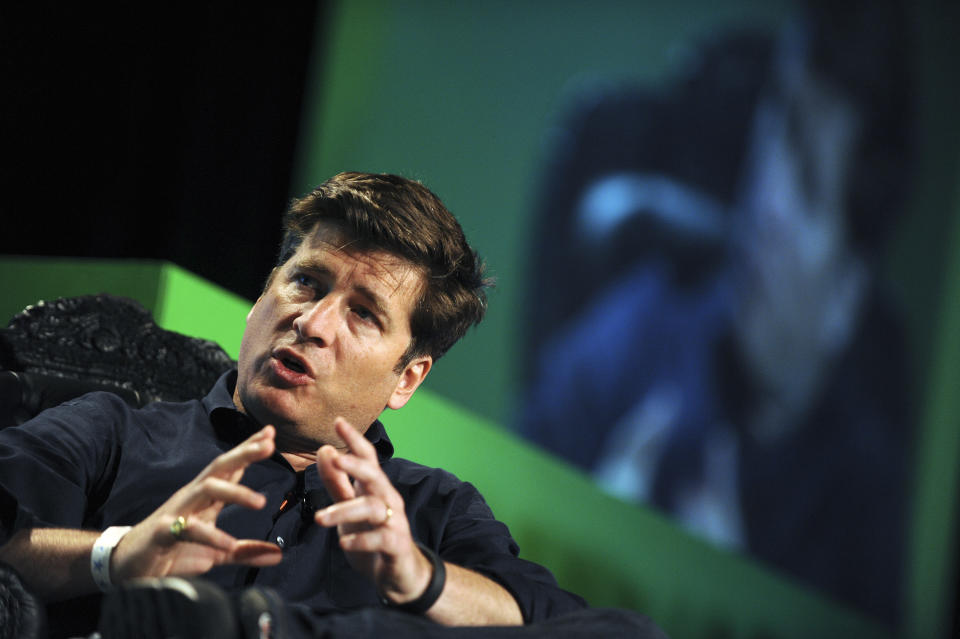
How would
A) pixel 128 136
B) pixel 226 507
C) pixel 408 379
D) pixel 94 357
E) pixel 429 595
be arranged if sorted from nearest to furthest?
pixel 429 595 → pixel 226 507 → pixel 408 379 → pixel 94 357 → pixel 128 136

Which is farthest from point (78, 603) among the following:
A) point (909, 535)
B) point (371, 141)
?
point (909, 535)

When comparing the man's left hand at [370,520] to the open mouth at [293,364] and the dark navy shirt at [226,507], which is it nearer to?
the dark navy shirt at [226,507]

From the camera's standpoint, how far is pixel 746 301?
17.1 feet

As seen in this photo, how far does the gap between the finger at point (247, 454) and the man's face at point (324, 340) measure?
0.39 metres

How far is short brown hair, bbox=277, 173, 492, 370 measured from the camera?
1.81m

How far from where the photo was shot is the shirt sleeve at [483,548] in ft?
5.12

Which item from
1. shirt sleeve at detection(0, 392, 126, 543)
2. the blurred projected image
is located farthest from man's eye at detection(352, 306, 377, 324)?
the blurred projected image

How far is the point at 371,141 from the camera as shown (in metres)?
3.73

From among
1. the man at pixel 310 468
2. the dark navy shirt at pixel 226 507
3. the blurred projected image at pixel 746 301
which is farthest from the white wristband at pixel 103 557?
the blurred projected image at pixel 746 301

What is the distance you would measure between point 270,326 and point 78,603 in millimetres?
506

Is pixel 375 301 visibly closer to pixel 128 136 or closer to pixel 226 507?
pixel 226 507

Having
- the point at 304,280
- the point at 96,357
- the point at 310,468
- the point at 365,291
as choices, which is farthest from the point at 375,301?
the point at 96,357

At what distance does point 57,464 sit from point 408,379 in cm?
64

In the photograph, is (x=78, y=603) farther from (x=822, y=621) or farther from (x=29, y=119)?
(x=822, y=621)
